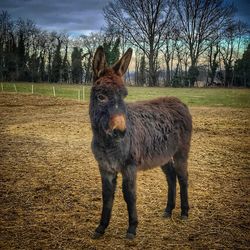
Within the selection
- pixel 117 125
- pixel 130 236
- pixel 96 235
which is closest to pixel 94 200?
pixel 96 235

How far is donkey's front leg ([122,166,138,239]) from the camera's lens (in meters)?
4.25

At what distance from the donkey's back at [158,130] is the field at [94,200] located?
1.12m

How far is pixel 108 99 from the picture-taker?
3871 mm

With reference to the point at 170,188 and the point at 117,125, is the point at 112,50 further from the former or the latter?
the point at 117,125

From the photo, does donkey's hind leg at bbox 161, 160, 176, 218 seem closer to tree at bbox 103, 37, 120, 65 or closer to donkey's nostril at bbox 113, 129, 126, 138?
donkey's nostril at bbox 113, 129, 126, 138

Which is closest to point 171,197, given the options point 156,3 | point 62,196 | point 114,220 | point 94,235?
point 114,220

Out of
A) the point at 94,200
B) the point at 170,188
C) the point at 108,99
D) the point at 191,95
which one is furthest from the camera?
the point at 191,95

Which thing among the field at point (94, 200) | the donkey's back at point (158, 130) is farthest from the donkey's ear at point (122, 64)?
the field at point (94, 200)

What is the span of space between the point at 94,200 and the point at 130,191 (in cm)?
175

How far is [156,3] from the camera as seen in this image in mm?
55594

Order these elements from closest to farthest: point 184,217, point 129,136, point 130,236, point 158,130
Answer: point 129,136 < point 130,236 < point 158,130 < point 184,217

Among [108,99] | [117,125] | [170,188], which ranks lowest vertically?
[170,188]

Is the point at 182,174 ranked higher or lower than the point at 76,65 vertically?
lower

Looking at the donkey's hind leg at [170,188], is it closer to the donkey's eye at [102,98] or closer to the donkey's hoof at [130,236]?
the donkey's hoof at [130,236]
